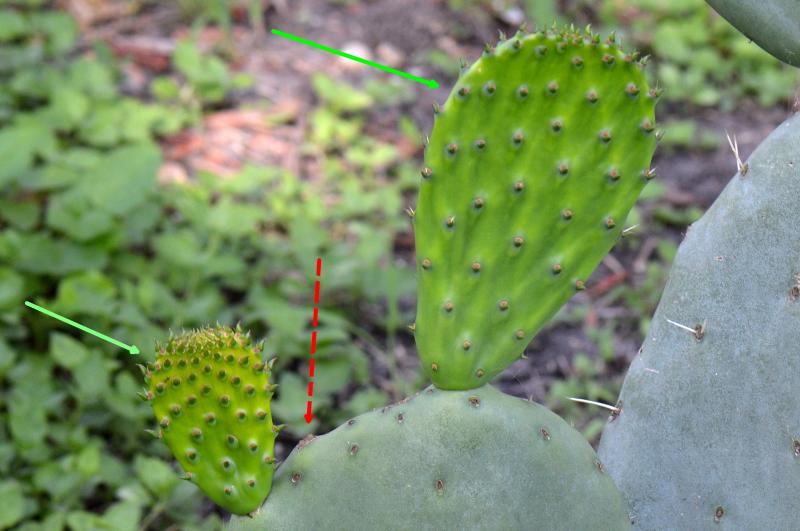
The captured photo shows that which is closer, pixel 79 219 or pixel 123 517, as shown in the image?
pixel 123 517

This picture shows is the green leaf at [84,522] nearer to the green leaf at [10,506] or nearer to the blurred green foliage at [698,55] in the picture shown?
the green leaf at [10,506]

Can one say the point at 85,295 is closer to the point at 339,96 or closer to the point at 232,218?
the point at 232,218

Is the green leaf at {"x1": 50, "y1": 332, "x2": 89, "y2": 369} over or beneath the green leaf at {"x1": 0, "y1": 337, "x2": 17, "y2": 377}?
over

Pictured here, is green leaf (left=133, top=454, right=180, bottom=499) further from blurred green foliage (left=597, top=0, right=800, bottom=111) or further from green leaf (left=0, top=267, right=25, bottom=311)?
blurred green foliage (left=597, top=0, right=800, bottom=111)

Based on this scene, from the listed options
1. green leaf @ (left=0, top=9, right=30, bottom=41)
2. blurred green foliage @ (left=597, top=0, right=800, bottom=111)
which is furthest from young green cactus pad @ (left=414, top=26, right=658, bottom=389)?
blurred green foliage @ (left=597, top=0, right=800, bottom=111)

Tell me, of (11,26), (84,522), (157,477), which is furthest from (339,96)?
(84,522)

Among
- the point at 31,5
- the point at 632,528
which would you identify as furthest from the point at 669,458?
the point at 31,5
